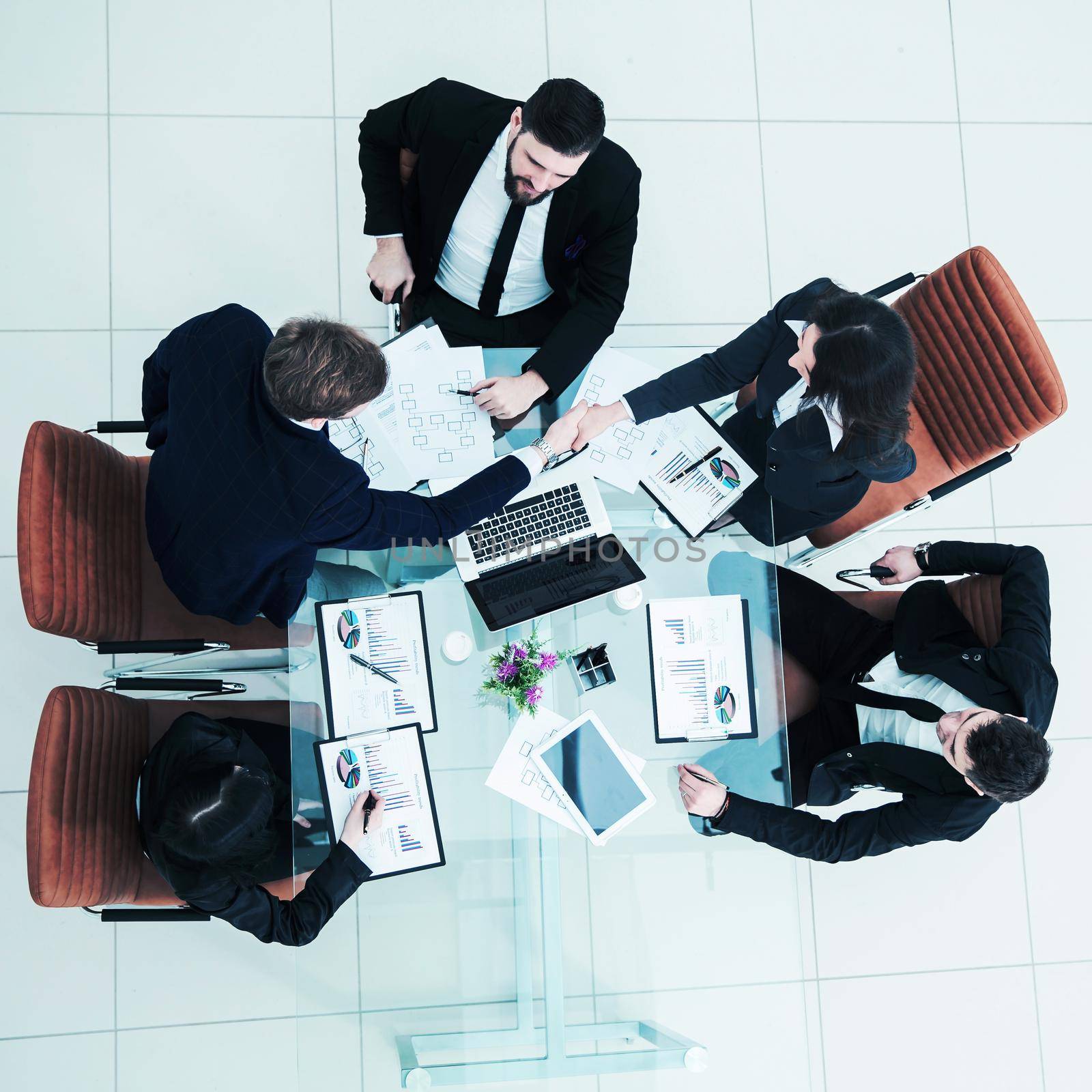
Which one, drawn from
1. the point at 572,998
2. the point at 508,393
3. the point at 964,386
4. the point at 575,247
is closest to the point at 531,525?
the point at 508,393

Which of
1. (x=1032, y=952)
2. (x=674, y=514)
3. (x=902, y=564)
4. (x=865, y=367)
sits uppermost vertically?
(x=865, y=367)

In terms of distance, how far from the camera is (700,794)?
2.04 meters

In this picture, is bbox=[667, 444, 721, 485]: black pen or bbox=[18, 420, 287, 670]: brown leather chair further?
bbox=[667, 444, 721, 485]: black pen

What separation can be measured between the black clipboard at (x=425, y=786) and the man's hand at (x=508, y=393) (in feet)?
2.63

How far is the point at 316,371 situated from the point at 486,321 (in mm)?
932

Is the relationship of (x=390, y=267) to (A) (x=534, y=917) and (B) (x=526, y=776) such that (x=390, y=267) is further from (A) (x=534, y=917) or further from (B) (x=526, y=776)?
(A) (x=534, y=917)

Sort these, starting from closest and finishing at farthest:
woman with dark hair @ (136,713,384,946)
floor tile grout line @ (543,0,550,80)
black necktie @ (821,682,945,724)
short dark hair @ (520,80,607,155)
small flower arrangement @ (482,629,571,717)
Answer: woman with dark hair @ (136,713,384,946), short dark hair @ (520,80,607,155), small flower arrangement @ (482,629,571,717), black necktie @ (821,682,945,724), floor tile grout line @ (543,0,550,80)

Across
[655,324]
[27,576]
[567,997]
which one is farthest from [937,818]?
[27,576]

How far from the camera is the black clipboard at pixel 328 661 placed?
2010 millimetres

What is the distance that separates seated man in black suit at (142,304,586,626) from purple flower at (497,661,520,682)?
33 cm

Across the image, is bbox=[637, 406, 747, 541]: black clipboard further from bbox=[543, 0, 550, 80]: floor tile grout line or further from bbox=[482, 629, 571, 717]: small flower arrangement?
bbox=[543, 0, 550, 80]: floor tile grout line

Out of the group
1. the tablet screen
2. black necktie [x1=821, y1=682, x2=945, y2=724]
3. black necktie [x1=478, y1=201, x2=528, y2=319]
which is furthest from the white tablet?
black necktie [x1=478, y1=201, x2=528, y2=319]

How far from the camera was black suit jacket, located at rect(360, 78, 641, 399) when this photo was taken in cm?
219

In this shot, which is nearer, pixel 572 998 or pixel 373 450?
pixel 572 998
